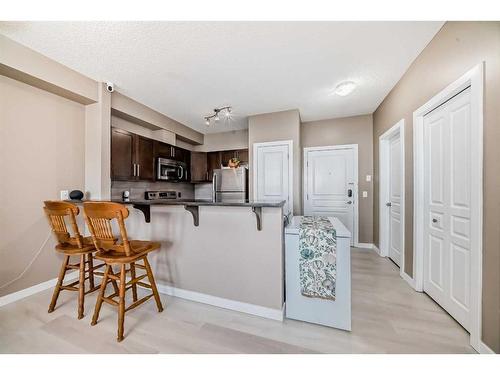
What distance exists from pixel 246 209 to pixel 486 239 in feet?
5.60

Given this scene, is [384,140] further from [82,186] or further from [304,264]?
[82,186]

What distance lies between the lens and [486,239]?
1.32 m

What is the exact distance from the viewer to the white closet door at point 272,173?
12.0 ft

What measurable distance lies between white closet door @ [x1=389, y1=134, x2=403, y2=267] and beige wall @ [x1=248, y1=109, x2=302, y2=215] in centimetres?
144

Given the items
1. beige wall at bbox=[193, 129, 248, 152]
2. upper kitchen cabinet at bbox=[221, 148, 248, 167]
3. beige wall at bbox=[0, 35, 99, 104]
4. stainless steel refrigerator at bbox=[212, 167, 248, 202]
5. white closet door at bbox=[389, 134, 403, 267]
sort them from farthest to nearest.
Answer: beige wall at bbox=[193, 129, 248, 152], upper kitchen cabinet at bbox=[221, 148, 248, 167], stainless steel refrigerator at bbox=[212, 167, 248, 202], white closet door at bbox=[389, 134, 403, 267], beige wall at bbox=[0, 35, 99, 104]

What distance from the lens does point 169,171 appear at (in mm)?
4062

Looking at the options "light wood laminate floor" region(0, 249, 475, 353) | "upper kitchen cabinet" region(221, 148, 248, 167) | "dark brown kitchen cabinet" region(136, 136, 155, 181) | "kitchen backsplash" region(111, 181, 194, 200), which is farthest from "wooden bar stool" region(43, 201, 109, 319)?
"upper kitchen cabinet" region(221, 148, 248, 167)

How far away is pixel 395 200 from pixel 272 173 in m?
1.99

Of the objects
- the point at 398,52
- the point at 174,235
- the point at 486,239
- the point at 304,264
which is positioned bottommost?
the point at 304,264

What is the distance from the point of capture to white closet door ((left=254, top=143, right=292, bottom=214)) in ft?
12.0

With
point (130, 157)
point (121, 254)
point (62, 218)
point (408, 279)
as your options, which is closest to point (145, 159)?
point (130, 157)

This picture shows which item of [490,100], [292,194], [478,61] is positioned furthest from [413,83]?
[292,194]

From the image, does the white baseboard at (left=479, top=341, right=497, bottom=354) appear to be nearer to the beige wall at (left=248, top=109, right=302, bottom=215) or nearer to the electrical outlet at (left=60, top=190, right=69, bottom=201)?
the beige wall at (left=248, top=109, right=302, bottom=215)

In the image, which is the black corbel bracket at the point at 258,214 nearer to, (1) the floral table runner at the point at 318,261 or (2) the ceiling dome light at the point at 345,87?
(1) the floral table runner at the point at 318,261
